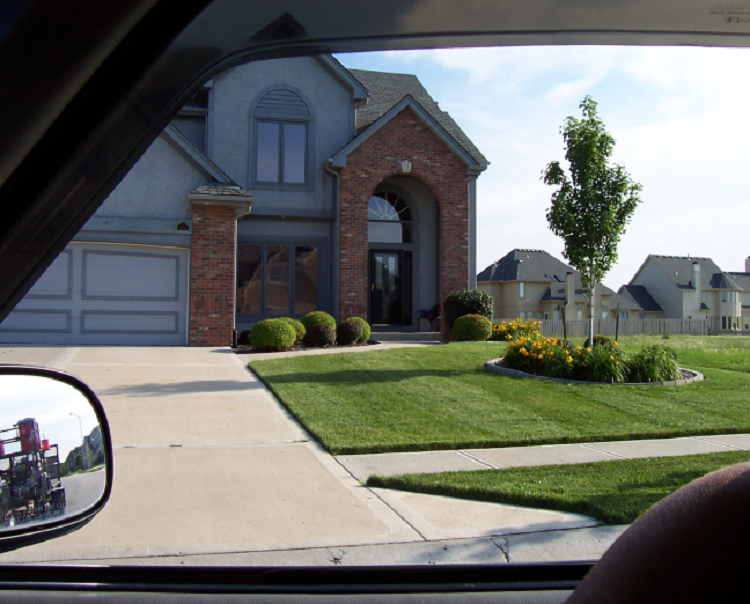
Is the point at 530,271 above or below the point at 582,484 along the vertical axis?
above

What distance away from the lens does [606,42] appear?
1493 millimetres

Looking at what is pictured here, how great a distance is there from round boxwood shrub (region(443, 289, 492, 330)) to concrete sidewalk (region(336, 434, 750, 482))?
33.0 feet

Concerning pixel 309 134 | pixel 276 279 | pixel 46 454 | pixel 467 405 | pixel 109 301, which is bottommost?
pixel 467 405

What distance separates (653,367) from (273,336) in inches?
280

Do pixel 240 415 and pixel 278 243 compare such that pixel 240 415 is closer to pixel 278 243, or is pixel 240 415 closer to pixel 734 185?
pixel 734 185

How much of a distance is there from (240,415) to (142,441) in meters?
1.42

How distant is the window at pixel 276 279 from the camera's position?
16859 millimetres

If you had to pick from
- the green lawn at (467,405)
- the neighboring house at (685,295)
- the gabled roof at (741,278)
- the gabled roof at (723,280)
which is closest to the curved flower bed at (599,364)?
the green lawn at (467,405)

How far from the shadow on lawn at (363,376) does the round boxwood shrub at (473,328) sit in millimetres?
4901

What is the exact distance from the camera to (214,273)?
547 inches

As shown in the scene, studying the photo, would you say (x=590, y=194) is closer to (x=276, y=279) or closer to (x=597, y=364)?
(x=597, y=364)

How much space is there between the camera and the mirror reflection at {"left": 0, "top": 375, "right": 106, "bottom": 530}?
1095mm

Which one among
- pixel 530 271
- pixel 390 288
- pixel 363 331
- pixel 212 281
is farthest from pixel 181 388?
pixel 530 271

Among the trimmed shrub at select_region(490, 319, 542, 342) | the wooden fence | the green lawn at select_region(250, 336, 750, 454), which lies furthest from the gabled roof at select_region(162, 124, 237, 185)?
the wooden fence
